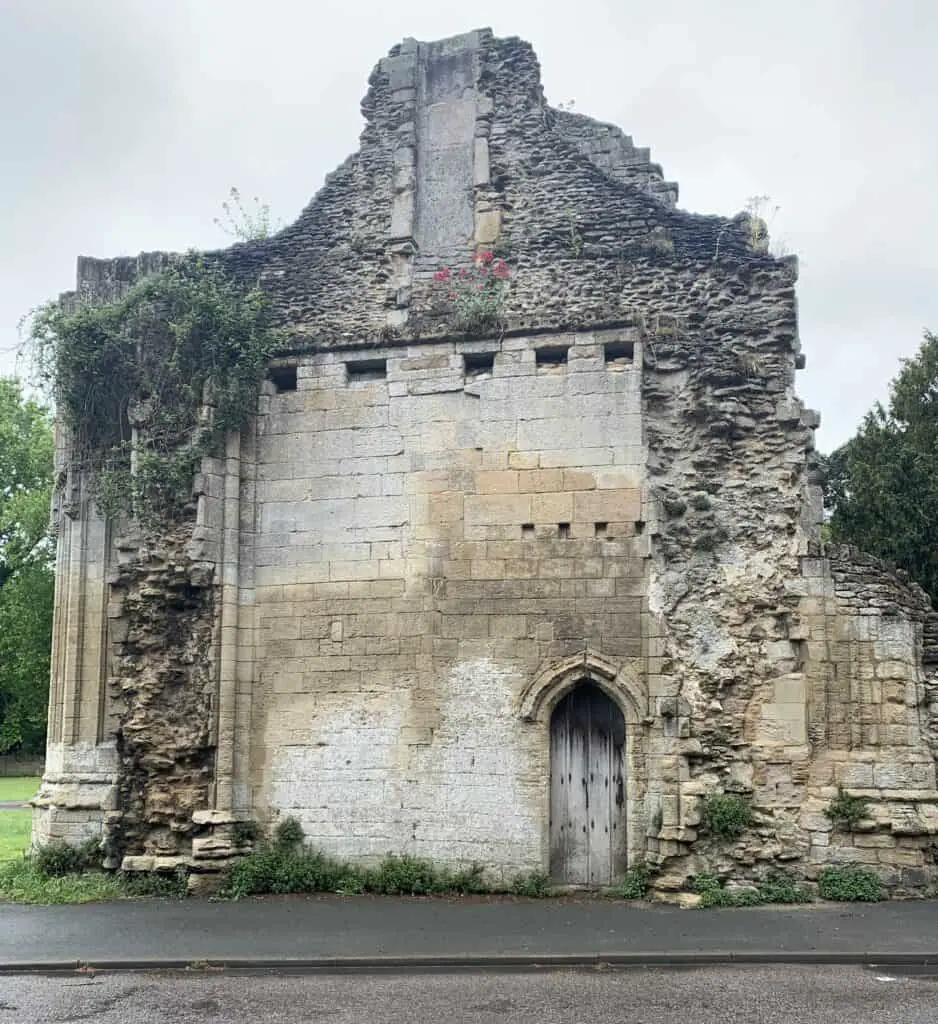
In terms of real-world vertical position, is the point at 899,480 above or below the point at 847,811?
above

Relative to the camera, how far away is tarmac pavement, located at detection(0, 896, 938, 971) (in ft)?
32.3

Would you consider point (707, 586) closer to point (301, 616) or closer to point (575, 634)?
point (575, 634)

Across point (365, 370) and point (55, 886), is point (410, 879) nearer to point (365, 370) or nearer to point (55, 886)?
point (55, 886)

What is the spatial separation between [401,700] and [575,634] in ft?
7.06

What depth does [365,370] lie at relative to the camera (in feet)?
47.8

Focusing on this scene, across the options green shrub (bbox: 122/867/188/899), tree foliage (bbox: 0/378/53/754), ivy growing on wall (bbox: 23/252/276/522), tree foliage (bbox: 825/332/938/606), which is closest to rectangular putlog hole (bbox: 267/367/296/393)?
ivy growing on wall (bbox: 23/252/276/522)

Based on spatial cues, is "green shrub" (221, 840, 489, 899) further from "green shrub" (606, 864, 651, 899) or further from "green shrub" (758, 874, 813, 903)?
"green shrub" (758, 874, 813, 903)

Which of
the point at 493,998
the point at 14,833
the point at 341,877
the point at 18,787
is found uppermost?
the point at 341,877

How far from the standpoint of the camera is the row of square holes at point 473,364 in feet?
45.5

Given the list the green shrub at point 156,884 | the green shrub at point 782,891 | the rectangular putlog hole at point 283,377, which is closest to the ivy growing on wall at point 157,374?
the rectangular putlog hole at point 283,377

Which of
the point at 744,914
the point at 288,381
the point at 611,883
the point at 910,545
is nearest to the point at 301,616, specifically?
the point at 288,381

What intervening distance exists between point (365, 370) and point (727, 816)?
671cm

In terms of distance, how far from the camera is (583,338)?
13859 mm

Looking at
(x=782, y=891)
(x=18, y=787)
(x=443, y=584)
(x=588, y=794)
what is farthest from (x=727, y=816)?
(x=18, y=787)
